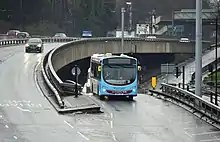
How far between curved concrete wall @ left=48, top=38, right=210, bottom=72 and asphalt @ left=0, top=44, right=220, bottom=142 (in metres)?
18.1

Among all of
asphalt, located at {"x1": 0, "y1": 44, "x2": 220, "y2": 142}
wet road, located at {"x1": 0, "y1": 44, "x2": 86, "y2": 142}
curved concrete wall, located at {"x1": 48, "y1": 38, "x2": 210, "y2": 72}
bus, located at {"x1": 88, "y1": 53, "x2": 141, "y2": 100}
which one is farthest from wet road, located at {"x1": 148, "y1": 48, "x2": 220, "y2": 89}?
asphalt, located at {"x1": 0, "y1": 44, "x2": 220, "y2": 142}

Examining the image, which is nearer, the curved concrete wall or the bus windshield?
the bus windshield

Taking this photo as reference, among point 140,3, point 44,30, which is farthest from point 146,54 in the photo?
point 140,3

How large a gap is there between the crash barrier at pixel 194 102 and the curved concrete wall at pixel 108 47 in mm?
16540

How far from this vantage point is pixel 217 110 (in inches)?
1187

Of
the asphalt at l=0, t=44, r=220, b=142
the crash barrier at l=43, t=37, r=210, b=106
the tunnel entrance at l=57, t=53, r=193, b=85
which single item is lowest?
the tunnel entrance at l=57, t=53, r=193, b=85

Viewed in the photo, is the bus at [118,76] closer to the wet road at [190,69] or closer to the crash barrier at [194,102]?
the crash barrier at [194,102]

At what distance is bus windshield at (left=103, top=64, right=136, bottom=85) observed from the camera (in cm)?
3975

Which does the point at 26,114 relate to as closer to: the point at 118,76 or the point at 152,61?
the point at 118,76

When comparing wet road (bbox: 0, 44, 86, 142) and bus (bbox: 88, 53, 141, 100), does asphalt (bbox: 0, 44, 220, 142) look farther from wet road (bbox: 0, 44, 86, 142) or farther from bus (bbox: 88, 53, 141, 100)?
bus (bbox: 88, 53, 141, 100)

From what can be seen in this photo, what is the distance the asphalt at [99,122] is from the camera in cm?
2523

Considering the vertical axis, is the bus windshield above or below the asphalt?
above

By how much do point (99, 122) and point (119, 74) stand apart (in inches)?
419

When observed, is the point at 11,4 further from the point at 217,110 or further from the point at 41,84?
the point at 217,110
